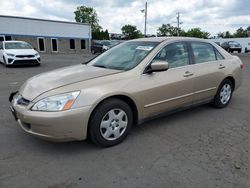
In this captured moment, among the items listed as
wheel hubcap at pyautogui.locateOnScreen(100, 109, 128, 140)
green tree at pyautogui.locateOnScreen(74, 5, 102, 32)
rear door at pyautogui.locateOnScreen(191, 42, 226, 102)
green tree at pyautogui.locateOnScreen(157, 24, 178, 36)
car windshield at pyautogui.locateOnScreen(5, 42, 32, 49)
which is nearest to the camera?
wheel hubcap at pyautogui.locateOnScreen(100, 109, 128, 140)

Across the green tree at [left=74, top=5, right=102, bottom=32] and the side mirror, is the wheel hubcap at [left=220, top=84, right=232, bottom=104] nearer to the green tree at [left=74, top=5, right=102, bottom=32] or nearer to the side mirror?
the side mirror

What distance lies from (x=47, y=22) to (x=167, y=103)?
30.6m

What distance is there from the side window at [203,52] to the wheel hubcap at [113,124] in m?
1.93

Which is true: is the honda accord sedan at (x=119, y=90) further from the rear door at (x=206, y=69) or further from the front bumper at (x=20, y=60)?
the front bumper at (x=20, y=60)

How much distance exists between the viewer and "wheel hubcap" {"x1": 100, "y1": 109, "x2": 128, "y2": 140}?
3.08 metres

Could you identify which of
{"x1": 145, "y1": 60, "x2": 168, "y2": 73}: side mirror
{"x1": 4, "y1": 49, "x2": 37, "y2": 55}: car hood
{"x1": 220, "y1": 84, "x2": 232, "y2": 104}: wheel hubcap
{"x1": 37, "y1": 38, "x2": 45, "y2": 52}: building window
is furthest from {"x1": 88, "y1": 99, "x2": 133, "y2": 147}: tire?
{"x1": 37, "y1": 38, "x2": 45, "y2": 52}: building window

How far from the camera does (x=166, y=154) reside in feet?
9.78

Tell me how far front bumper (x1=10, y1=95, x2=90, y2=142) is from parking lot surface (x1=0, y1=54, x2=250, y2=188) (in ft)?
1.07

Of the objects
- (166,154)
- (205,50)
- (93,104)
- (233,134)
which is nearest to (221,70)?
(205,50)

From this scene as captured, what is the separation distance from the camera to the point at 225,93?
193 inches

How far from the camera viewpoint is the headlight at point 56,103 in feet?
8.94

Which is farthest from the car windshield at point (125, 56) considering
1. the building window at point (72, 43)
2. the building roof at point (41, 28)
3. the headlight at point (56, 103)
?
the building window at point (72, 43)

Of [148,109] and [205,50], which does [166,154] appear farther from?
[205,50]

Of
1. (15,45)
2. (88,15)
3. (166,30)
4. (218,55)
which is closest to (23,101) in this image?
(218,55)
